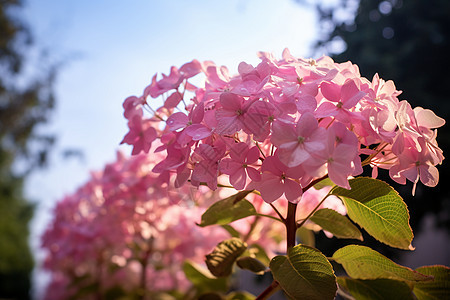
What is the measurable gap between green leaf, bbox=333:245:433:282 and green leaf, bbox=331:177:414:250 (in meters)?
0.03

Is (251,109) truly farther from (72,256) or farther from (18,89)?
(18,89)

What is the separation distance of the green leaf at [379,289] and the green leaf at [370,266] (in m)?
0.02

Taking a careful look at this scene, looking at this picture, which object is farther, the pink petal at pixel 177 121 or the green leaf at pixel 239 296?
the green leaf at pixel 239 296

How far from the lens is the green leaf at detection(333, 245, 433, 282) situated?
1.58ft

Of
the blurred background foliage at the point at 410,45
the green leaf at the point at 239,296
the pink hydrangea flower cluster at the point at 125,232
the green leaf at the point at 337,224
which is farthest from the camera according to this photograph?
the blurred background foliage at the point at 410,45

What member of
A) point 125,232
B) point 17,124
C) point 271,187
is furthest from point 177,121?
point 17,124

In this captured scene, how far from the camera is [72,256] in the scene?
124cm

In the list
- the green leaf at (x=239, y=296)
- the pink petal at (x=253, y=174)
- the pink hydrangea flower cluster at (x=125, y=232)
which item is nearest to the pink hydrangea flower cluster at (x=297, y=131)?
the pink petal at (x=253, y=174)

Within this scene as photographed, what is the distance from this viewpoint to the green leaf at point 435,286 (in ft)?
1.75

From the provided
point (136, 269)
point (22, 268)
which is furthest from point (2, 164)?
point (136, 269)

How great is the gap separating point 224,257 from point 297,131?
259 mm

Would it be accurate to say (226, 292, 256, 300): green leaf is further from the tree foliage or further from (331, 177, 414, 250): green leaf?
the tree foliage

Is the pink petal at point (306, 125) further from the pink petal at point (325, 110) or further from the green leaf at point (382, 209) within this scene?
the green leaf at point (382, 209)

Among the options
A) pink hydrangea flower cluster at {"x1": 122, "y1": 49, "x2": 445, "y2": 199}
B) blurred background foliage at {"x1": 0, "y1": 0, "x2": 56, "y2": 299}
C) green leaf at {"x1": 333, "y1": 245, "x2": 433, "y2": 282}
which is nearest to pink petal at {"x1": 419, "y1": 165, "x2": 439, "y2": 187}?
pink hydrangea flower cluster at {"x1": 122, "y1": 49, "x2": 445, "y2": 199}
